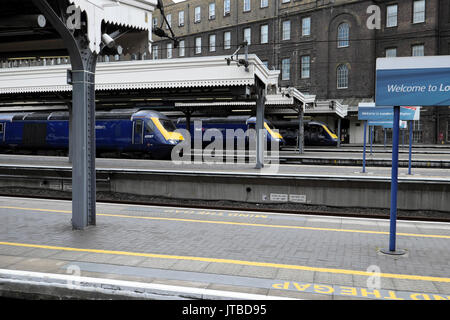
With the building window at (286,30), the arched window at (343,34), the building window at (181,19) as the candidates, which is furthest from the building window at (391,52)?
the building window at (181,19)

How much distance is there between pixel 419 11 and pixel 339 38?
772 cm

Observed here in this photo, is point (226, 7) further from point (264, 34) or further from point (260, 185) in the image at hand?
point (260, 185)

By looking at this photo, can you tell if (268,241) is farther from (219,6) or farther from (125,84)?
(219,6)

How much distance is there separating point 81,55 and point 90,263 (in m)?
3.87

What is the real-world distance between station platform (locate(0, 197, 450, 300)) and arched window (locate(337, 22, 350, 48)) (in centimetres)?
3640

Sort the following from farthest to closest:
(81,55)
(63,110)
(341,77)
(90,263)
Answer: (341,77), (63,110), (81,55), (90,263)

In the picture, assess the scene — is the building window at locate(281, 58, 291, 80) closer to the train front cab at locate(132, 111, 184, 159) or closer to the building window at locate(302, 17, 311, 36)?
the building window at locate(302, 17, 311, 36)

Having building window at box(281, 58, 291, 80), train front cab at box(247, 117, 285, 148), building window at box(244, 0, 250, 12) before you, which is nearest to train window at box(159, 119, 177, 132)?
train front cab at box(247, 117, 285, 148)

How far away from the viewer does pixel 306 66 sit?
43438 millimetres

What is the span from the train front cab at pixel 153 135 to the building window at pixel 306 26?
28076 mm

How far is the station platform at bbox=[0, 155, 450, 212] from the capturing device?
1121 centimetres

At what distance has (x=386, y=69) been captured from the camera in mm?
5773

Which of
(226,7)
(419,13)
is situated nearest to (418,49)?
(419,13)

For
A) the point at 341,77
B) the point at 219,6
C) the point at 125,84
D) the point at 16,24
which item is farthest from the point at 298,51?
the point at 16,24
